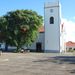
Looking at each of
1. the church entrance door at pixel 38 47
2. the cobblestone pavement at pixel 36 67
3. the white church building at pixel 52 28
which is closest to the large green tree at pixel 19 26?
the white church building at pixel 52 28

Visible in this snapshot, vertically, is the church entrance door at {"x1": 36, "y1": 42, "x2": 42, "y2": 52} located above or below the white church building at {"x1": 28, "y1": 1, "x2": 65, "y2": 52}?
below

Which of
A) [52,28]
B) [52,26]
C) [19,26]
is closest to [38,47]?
[52,28]

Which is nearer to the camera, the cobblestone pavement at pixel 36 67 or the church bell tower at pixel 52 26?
the cobblestone pavement at pixel 36 67

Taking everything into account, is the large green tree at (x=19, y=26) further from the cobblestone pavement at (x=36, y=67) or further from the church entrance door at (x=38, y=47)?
the cobblestone pavement at (x=36, y=67)

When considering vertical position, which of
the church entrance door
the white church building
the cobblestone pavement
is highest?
the white church building

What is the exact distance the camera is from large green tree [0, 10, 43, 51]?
2333 inches

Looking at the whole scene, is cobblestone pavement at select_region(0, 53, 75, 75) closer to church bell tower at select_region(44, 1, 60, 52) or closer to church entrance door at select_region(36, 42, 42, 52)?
church bell tower at select_region(44, 1, 60, 52)

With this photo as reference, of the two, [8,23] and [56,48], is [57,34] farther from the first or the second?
[8,23]

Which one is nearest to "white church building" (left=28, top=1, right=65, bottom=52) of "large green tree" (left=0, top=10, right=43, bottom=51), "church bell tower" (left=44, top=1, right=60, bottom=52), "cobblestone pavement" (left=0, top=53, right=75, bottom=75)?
"church bell tower" (left=44, top=1, right=60, bottom=52)

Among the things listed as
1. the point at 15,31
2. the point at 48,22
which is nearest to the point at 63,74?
the point at 15,31

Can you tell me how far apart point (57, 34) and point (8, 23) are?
11.5m

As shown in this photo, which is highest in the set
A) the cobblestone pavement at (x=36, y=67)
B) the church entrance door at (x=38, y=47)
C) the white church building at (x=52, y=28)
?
the white church building at (x=52, y=28)

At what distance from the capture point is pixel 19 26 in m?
59.4

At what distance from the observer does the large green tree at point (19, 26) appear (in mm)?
59250
